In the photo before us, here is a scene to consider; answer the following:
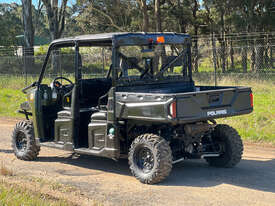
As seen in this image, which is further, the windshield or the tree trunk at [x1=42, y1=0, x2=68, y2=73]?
the tree trunk at [x1=42, y1=0, x2=68, y2=73]

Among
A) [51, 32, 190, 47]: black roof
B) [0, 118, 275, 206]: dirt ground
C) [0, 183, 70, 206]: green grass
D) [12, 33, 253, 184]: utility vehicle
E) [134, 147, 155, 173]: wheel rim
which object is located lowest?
[0, 118, 275, 206]: dirt ground

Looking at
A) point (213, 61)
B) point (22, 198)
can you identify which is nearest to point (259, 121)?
point (213, 61)

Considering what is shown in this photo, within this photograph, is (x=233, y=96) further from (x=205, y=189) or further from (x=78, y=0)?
(x=78, y=0)

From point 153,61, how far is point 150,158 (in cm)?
190

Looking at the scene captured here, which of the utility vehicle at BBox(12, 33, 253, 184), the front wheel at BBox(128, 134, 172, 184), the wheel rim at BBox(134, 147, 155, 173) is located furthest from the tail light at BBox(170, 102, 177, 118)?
the wheel rim at BBox(134, 147, 155, 173)

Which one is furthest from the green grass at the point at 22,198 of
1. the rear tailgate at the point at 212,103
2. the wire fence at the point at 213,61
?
the wire fence at the point at 213,61

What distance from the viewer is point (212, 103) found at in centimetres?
737

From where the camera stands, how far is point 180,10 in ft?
120

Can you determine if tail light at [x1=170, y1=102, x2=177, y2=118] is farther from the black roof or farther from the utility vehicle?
the black roof

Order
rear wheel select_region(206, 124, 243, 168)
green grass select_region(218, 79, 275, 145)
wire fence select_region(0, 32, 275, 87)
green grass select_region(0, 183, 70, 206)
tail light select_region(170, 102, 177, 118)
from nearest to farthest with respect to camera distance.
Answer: green grass select_region(0, 183, 70, 206), tail light select_region(170, 102, 177, 118), rear wheel select_region(206, 124, 243, 168), green grass select_region(218, 79, 275, 145), wire fence select_region(0, 32, 275, 87)

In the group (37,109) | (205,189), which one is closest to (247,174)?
(205,189)

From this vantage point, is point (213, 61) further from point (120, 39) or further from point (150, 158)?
point (150, 158)

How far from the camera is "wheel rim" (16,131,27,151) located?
31.0 feet

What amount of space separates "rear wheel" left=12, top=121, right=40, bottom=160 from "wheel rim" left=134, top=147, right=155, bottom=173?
8.38 feet
